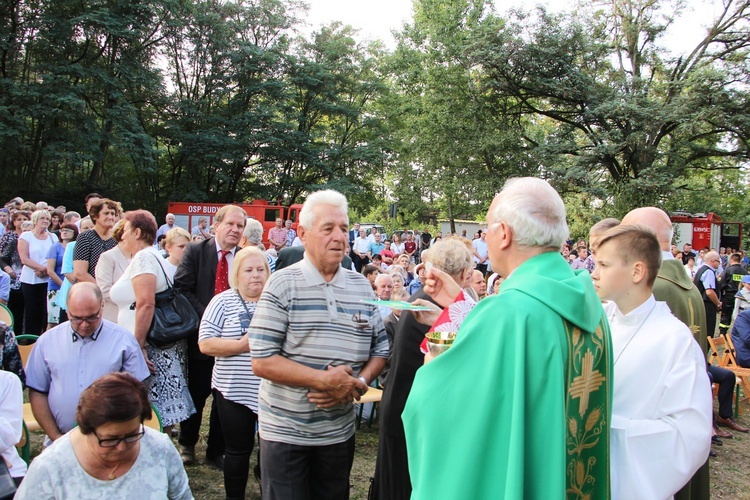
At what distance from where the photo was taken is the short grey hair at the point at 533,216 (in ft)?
5.94

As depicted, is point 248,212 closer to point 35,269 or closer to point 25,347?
point 35,269

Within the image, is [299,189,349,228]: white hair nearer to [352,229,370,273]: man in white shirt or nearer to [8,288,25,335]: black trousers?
[8,288,25,335]: black trousers

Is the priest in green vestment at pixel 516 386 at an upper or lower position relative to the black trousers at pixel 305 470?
upper

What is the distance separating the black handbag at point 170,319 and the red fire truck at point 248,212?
18351 millimetres

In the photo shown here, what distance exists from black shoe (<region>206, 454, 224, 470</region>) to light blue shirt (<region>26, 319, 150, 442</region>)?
145cm

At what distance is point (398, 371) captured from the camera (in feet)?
10.5

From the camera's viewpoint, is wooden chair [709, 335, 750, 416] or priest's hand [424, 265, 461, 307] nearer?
priest's hand [424, 265, 461, 307]

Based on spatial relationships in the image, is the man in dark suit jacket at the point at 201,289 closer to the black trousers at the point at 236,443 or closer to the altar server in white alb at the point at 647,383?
the black trousers at the point at 236,443

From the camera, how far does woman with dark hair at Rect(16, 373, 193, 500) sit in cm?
238

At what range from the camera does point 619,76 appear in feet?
79.9

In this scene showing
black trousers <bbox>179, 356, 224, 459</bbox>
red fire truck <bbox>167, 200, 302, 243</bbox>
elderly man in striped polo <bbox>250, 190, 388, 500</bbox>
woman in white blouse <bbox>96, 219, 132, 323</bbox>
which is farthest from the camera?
red fire truck <bbox>167, 200, 302, 243</bbox>

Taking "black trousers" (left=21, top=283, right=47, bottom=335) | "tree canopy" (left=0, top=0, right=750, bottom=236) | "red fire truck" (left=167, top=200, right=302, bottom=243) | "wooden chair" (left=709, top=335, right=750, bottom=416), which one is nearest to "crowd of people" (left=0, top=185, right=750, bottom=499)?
"black trousers" (left=21, top=283, right=47, bottom=335)

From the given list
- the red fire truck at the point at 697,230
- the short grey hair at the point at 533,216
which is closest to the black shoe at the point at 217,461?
the short grey hair at the point at 533,216

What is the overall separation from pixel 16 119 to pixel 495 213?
24171 millimetres
